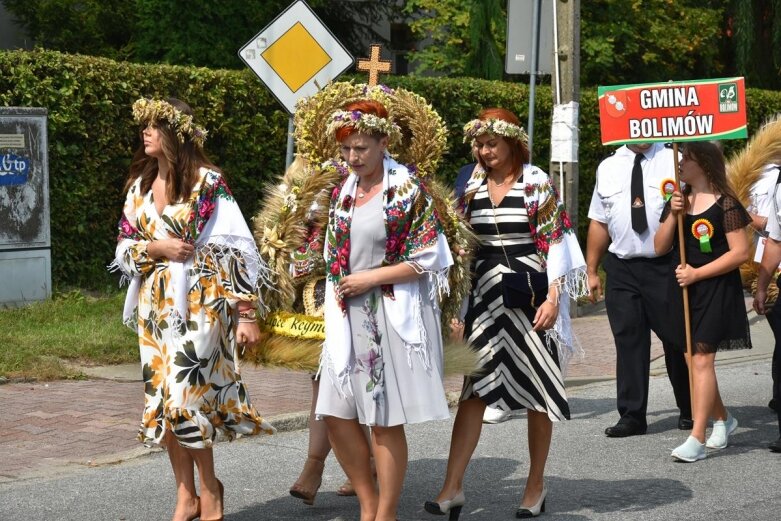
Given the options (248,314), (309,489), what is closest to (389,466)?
(248,314)

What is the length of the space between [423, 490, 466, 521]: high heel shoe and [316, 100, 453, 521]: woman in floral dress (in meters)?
0.61

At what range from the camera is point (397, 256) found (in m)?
5.25

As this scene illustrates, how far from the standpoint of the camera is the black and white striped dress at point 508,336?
5.91 m

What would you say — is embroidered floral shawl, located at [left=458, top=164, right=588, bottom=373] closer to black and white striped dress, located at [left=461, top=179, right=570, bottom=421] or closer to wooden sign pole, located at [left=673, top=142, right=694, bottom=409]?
black and white striped dress, located at [left=461, top=179, right=570, bottom=421]

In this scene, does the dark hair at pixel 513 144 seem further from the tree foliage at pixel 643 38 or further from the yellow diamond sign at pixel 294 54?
the tree foliage at pixel 643 38

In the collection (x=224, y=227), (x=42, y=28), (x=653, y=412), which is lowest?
(x=653, y=412)

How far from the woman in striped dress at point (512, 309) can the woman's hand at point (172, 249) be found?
1.36 meters

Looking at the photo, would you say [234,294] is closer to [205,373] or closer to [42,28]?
[205,373]

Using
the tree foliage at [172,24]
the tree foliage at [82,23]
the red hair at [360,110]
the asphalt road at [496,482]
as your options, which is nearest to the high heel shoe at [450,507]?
the asphalt road at [496,482]

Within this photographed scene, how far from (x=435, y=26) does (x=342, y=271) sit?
711 inches

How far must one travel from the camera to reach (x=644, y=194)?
8039 millimetres

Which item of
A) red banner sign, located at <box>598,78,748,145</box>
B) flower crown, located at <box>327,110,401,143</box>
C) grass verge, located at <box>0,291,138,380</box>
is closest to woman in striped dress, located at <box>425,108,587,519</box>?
flower crown, located at <box>327,110,401,143</box>

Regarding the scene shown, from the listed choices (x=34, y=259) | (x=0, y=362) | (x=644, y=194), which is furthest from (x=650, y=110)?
(x=34, y=259)

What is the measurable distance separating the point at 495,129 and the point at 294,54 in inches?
141
